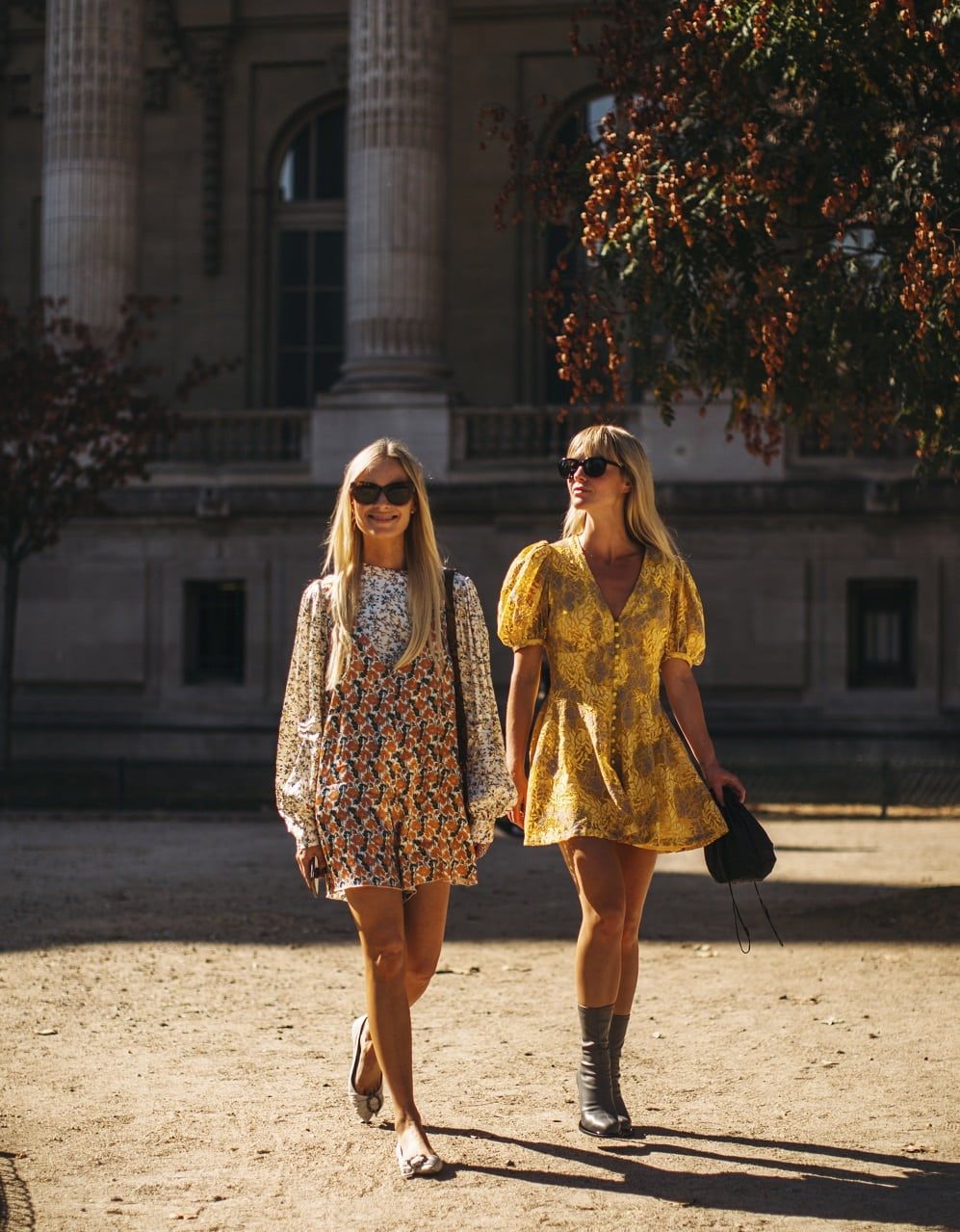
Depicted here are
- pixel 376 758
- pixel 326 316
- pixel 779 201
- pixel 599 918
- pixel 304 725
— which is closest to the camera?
pixel 376 758

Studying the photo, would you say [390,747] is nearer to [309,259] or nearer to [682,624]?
[682,624]

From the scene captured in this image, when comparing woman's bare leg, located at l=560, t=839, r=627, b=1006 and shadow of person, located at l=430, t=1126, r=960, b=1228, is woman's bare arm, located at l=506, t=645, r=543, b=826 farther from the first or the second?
shadow of person, located at l=430, t=1126, r=960, b=1228

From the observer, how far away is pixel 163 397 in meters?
33.7

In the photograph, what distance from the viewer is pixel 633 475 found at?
6.71m

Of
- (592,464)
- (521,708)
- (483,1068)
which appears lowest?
(483,1068)

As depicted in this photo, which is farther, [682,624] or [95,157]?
[95,157]

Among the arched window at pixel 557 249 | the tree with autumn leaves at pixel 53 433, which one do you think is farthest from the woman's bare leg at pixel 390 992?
the arched window at pixel 557 249

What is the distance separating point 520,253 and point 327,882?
2760 cm

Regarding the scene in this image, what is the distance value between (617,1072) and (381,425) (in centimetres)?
2140

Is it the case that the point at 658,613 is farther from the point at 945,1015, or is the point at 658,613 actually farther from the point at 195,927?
the point at 195,927

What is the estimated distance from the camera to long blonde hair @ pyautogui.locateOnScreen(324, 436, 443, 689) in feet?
20.4

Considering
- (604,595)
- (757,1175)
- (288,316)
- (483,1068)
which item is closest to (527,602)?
(604,595)

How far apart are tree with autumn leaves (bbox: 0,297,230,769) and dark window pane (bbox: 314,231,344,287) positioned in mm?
7721

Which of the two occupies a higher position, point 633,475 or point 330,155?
point 330,155
